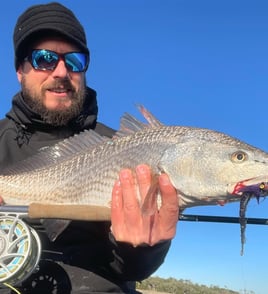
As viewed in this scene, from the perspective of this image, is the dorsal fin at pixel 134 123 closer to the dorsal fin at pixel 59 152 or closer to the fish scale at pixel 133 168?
the fish scale at pixel 133 168

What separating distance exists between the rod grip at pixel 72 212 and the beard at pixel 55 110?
1.94 meters

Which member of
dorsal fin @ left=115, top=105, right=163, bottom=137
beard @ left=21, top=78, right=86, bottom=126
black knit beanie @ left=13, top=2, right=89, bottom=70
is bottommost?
dorsal fin @ left=115, top=105, right=163, bottom=137

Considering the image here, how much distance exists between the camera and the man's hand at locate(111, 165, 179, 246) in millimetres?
4273

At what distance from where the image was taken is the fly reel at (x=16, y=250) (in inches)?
167

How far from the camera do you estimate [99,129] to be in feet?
21.1

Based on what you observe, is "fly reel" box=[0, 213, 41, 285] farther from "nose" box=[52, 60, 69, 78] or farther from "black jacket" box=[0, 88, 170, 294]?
"nose" box=[52, 60, 69, 78]

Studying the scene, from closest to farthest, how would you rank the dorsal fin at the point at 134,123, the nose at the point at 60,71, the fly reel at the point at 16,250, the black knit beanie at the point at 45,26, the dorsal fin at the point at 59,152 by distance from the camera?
the fly reel at the point at 16,250 < the dorsal fin at the point at 134,123 < the dorsal fin at the point at 59,152 < the nose at the point at 60,71 < the black knit beanie at the point at 45,26

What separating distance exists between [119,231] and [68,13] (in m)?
3.75

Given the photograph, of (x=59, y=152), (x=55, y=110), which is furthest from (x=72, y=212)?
(x=55, y=110)

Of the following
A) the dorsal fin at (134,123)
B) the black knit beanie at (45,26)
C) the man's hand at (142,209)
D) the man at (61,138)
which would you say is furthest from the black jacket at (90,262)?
the black knit beanie at (45,26)

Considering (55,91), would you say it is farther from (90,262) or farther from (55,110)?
(90,262)

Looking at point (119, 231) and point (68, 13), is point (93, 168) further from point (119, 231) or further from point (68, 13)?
point (68, 13)

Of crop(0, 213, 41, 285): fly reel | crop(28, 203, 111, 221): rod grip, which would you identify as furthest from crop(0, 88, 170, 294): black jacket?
crop(0, 213, 41, 285): fly reel

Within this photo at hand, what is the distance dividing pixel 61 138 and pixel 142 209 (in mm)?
2363
